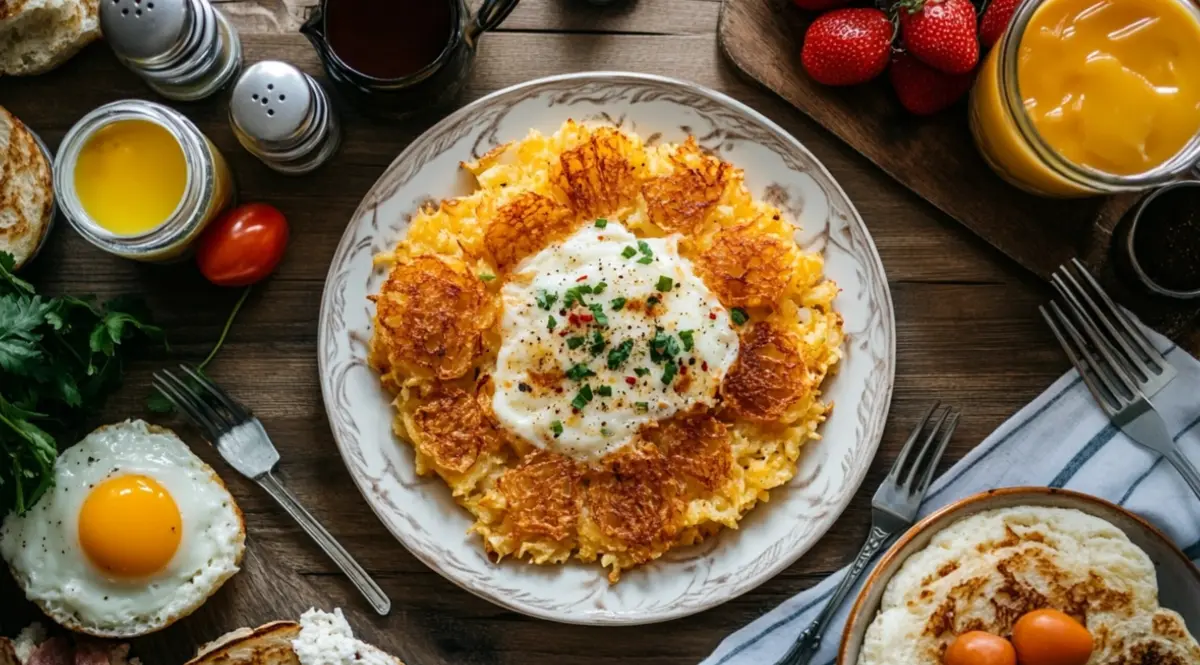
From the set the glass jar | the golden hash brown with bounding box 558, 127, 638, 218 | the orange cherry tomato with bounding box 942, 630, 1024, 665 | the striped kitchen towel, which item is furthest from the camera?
the striped kitchen towel

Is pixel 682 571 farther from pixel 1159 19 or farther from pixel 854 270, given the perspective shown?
pixel 1159 19

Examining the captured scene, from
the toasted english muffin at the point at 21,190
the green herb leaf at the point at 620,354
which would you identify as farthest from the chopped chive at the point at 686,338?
the toasted english muffin at the point at 21,190

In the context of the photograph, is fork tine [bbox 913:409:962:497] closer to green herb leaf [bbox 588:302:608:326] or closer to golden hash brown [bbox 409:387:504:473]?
green herb leaf [bbox 588:302:608:326]

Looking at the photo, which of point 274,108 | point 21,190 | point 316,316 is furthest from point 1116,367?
point 21,190

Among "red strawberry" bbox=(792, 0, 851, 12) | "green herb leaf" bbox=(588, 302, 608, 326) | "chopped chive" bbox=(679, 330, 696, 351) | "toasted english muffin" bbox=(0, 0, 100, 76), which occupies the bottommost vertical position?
"chopped chive" bbox=(679, 330, 696, 351)

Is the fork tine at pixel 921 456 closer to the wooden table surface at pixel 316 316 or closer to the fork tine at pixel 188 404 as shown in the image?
the wooden table surface at pixel 316 316

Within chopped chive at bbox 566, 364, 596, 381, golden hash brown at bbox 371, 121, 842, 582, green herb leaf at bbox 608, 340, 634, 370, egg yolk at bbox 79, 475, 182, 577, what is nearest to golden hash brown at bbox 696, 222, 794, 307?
golden hash brown at bbox 371, 121, 842, 582

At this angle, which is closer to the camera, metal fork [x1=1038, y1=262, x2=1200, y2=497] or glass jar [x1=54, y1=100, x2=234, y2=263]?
glass jar [x1=54, y1=100, x2=234, y2=263]
